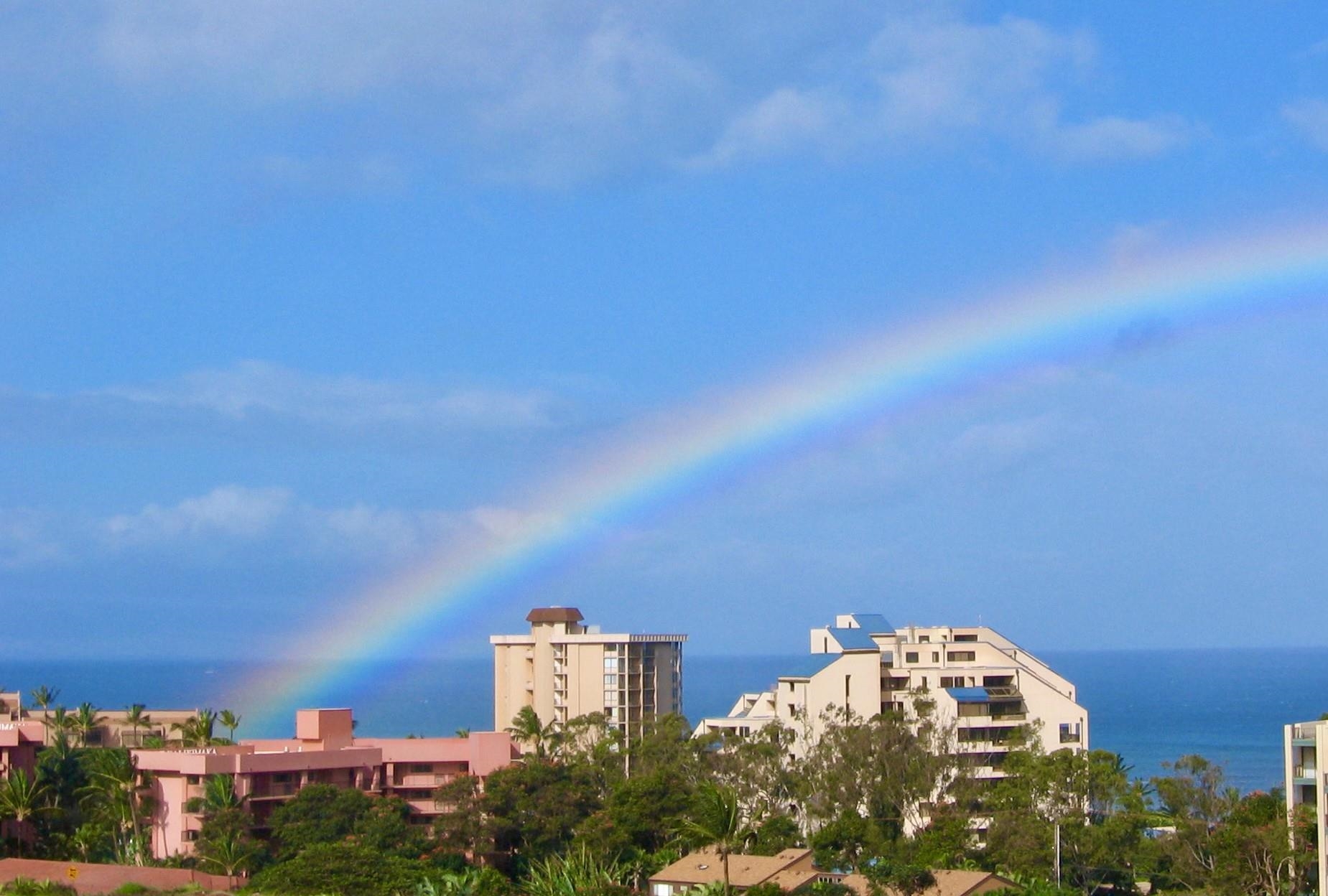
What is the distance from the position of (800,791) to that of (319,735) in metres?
19.2

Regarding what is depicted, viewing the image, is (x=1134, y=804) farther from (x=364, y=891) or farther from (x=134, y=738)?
(x=134, y=738)

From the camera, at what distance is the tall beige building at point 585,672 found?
93812 mm

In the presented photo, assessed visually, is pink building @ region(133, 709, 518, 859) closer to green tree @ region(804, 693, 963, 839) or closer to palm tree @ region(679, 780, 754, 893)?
palm tree @ region(679, 780, 754, 893)

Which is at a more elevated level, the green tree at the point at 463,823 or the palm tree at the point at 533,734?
the palm tree at the point at 533,734

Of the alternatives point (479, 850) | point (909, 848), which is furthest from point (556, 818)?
point (909, 848)

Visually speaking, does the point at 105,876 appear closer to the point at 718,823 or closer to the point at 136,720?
the point at 718,823

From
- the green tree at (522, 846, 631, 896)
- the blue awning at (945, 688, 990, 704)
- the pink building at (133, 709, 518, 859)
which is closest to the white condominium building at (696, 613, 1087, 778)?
the blue awning at (945, 688, 990, 704)

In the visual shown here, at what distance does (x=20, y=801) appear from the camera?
59.2 meters

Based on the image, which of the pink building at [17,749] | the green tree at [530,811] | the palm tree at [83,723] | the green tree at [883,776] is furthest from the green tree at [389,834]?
the palm tree at [83,723]

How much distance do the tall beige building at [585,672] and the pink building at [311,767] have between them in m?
23.9

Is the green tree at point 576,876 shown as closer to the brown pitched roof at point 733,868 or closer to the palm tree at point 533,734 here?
the brown pitched roof at point 733,868

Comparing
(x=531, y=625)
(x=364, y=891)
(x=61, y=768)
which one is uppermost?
(x=531, y=625)

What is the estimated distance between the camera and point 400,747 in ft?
213

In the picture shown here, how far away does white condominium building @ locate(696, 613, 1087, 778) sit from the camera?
74625 millimetres
